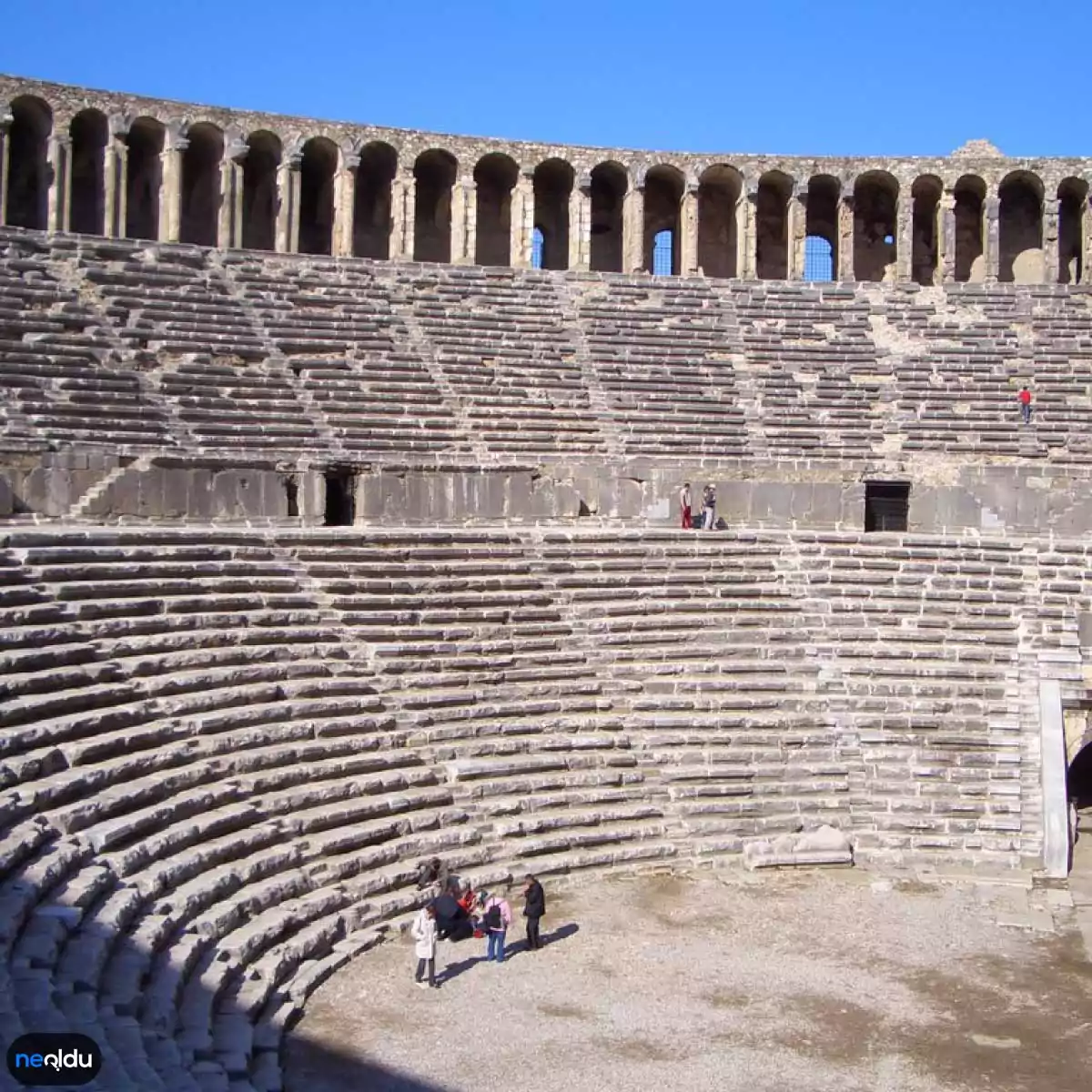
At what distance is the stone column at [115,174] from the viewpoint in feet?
89.1

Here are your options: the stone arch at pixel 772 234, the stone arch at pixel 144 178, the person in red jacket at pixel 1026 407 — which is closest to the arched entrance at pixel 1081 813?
the person in red jacket at pixel 1026 407

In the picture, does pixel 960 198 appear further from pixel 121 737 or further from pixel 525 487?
pixel 121 737

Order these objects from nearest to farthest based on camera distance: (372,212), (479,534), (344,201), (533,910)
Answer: (533,910), (479,534), (344,201), (372,212)

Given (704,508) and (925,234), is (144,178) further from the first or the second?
(925,234)

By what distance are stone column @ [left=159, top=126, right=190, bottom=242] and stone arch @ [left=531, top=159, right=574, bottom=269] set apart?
26.7 ft

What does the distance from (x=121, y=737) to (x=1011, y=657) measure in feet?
36.1

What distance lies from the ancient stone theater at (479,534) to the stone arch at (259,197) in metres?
0.13

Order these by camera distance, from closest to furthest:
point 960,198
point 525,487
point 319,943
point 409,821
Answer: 1. point 319,943
2. point 409,821
3. point 525,487
4. point 960,198

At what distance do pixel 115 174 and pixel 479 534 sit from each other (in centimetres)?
1362

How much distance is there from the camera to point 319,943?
11484 mm

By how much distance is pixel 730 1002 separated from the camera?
11.0 meters

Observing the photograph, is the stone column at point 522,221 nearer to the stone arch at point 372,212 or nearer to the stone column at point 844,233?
the stone arch at point 372,212

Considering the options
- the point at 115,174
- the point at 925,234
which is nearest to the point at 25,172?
the point at 115,174

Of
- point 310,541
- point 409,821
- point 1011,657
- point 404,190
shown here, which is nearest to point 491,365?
point 404,190
